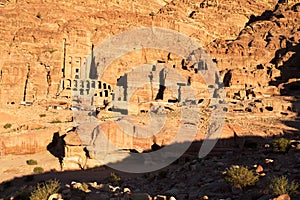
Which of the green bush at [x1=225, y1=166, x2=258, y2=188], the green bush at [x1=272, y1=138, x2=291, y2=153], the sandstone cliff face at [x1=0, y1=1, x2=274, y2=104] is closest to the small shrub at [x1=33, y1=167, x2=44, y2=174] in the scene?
the green bush at [x1=272, y1=138, x2=291, y2=153]

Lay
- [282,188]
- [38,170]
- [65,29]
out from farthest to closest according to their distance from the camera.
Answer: [65,29]
[38,170]
[282,188]

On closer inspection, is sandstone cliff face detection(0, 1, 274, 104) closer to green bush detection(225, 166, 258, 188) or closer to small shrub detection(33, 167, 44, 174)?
small shrub detection(33, 167, 44, 174)

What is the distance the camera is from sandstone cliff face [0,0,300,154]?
43.0 meters

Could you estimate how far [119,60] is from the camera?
5419 cm

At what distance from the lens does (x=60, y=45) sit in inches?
2260

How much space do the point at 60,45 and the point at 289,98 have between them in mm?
38331

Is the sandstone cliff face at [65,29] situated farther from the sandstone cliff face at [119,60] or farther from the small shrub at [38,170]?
the small shrub at [38,170]

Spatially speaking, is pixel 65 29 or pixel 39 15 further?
pixel 39 15

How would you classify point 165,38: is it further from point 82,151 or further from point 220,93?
point 82,151

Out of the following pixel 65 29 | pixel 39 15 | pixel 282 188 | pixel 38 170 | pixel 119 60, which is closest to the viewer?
pixel 282 188

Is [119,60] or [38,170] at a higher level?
[119,60]

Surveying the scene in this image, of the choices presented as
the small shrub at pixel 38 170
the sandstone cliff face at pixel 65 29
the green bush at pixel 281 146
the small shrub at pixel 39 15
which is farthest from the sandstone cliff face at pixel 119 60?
the green bush at pixel 281 146

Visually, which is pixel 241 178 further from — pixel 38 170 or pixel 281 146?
pixel 38 170

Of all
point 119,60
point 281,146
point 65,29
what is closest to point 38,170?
point 281,146
